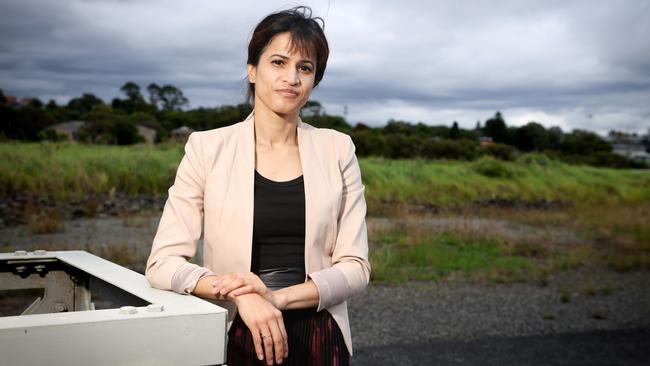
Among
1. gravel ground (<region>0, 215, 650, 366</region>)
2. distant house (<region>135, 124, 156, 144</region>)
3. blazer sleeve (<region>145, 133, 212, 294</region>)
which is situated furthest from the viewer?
distant house (<region>135, 124, 156, 144</region>)

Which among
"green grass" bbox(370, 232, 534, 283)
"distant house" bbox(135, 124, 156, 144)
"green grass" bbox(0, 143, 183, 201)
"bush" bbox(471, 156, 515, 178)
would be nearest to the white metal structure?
"green grass" bbox(370, 232, 534, 283)

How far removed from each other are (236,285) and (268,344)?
0.52 feet

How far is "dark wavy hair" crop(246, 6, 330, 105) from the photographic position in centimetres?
178

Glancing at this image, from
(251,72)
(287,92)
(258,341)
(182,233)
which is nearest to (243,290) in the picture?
(258,341)

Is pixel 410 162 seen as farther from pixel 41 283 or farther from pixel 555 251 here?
pixel 41 283

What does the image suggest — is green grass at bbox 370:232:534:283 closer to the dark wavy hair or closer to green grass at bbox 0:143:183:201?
green grass at bbox 0:143:183:201

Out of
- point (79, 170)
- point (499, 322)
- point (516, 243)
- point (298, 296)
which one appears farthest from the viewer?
point (79, 170)

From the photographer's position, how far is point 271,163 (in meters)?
1.83

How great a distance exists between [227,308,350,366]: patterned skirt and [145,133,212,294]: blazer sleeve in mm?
295

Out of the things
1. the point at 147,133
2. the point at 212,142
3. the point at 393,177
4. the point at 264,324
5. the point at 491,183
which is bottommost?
the point at 491,183

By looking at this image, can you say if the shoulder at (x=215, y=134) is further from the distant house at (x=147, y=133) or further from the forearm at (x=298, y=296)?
the distant house at (x=147, y=133)

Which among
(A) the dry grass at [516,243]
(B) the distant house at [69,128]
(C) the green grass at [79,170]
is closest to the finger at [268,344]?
(A) the dry grass at [516,243]

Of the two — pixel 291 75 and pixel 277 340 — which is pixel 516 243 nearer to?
pixel 291 75

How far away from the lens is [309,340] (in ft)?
5.76
